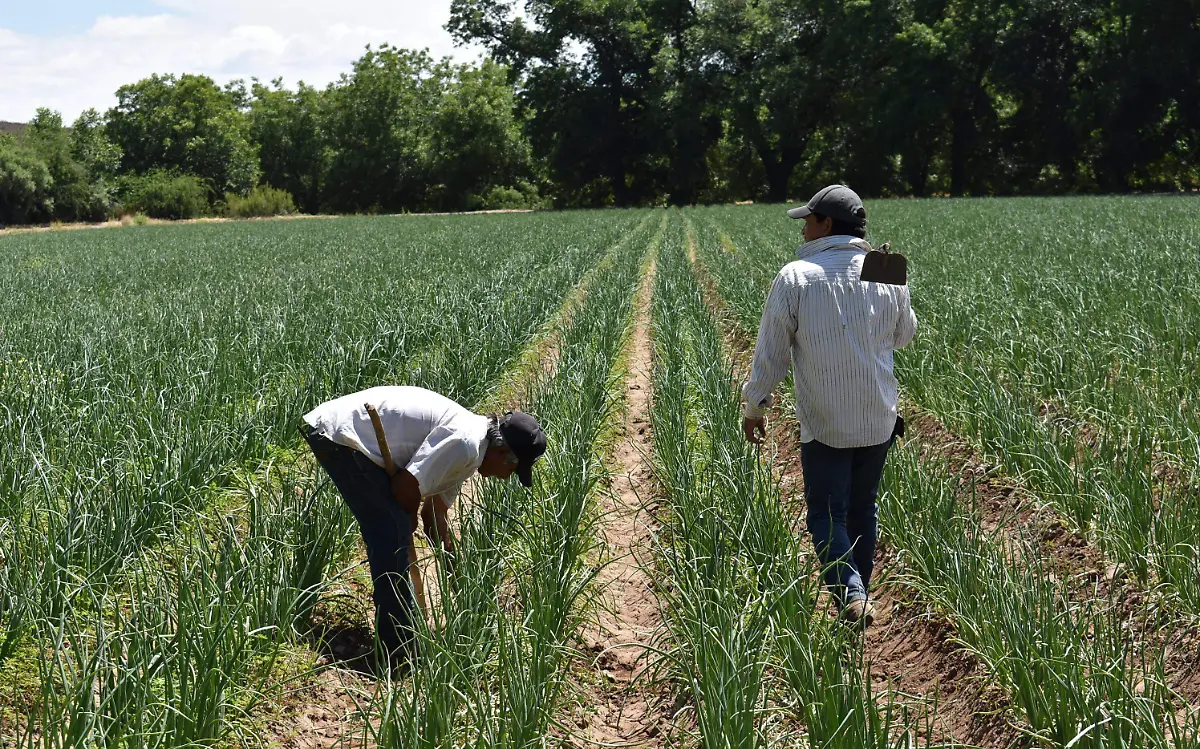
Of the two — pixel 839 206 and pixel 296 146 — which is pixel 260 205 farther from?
pixel 839 206

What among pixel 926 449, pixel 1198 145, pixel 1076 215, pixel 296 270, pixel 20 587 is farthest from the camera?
pixel 1198 145

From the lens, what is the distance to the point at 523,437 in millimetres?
2953

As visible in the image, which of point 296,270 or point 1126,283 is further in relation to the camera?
point 296,270

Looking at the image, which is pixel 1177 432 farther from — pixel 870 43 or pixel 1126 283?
pixel 870 43

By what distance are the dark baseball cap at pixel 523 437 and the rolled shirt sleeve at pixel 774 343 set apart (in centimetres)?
79

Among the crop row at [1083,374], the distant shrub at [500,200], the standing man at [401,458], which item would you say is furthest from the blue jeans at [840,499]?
the distant shrub at [500,200]

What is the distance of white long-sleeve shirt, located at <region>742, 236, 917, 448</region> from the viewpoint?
3.25 m

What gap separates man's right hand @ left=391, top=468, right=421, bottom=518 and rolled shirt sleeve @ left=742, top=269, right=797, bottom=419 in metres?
1.15

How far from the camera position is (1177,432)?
174 inches

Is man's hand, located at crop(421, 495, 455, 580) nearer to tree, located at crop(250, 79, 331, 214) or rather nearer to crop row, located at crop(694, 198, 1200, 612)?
crop row, located at crop(694, 198, 1200, 612)

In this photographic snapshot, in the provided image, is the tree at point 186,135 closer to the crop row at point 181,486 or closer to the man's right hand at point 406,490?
the crop row at point 181,486

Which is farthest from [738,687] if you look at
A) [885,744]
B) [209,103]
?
[209,103]

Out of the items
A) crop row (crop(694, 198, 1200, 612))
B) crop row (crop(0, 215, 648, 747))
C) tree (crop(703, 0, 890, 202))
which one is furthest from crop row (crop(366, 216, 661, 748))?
tree (crop(703, 0, 890, 202))

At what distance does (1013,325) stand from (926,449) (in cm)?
281
